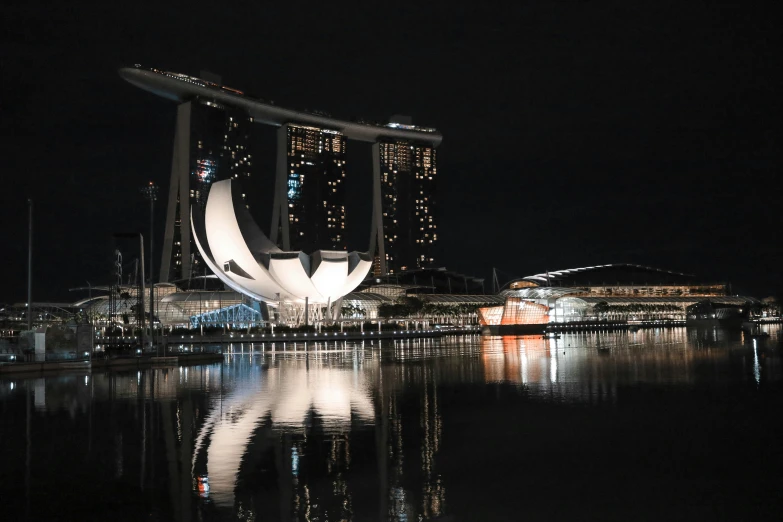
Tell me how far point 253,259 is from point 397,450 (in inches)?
1768

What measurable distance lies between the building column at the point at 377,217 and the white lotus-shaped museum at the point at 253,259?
6892 cm

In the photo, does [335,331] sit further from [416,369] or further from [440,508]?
[440,508]

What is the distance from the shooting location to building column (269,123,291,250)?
114931 mm

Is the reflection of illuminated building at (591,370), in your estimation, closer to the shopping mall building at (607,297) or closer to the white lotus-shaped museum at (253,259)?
the white lotus-shaped museum at (253,259)

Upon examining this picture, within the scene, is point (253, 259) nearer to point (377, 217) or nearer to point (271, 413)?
point (271, 413)

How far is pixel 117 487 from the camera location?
7.55 m

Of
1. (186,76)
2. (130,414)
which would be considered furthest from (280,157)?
(130,414)

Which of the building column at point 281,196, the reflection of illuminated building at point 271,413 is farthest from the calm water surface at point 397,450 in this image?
the building column at point 281,196

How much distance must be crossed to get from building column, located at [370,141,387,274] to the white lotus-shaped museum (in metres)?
68.9

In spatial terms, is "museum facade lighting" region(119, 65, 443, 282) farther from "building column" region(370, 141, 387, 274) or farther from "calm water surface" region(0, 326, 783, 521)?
"calm water surface" region(0, 326, 783, 521)

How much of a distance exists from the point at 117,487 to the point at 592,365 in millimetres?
17561

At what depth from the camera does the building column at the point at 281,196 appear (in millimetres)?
114931

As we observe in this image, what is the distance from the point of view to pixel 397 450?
9.20 meters

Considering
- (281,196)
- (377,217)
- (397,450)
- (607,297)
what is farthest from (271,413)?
(377,217)
